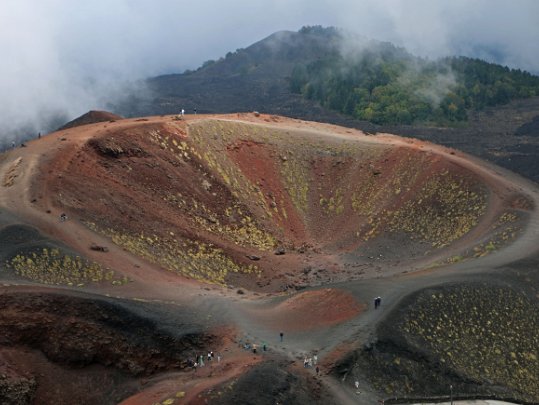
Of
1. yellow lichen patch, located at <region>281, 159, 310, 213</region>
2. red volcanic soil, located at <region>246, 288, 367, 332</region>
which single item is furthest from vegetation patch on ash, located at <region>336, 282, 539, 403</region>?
yellow lichen patch, located at <region>281, 159, 310, 213</region>

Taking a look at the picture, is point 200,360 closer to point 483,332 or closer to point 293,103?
point 483,332

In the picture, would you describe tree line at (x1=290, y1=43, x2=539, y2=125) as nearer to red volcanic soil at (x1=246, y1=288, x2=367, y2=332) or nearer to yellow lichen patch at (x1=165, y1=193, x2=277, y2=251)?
yellow lichen patch at (x1=165, y1=193, x2=277, y2=251)

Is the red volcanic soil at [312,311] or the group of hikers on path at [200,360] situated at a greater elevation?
the red volcanic soil at [312,311]

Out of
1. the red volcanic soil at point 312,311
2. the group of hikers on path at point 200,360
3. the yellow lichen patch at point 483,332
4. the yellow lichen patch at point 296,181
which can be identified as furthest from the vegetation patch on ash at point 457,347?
the yellow lichen patch at point 296,181

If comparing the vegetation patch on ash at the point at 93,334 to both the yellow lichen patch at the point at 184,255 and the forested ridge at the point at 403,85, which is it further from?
the forested ridge at the point at 403,85

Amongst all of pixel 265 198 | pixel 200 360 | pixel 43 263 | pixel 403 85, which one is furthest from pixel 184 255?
pixel 403 85
